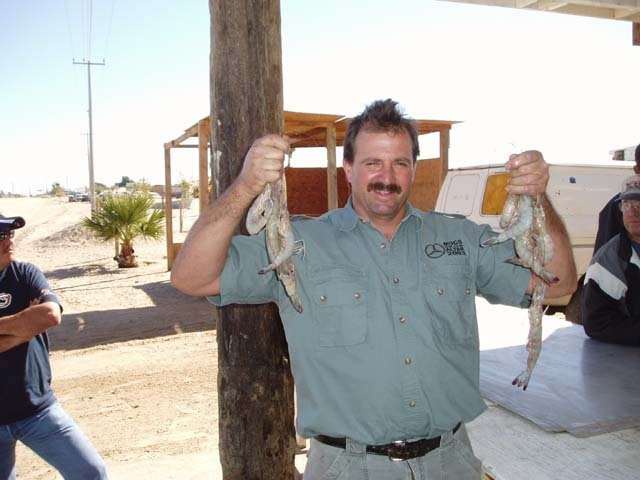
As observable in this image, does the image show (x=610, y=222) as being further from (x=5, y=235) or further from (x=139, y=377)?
(x=139, y=377)

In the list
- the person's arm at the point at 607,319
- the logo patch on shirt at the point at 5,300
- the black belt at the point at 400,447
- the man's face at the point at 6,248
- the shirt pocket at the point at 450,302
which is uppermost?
the man's face at the point at 6,248

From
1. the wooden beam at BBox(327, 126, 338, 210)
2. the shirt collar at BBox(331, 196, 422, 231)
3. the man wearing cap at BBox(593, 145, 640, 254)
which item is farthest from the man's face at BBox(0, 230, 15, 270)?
the wooden beam at BBox(327, 126, 338, 210)

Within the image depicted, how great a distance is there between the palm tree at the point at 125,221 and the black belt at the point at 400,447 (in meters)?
15.4

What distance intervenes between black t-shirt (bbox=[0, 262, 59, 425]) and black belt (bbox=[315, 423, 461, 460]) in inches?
80.8

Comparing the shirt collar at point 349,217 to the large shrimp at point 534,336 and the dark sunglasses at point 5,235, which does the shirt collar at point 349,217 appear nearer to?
the large shrimp at point 534,336

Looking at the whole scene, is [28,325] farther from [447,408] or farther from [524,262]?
[524,262]

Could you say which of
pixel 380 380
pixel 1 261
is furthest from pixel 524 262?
pixel 1 261

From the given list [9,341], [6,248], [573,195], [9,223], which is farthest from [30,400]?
[573,195]

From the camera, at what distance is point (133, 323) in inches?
399

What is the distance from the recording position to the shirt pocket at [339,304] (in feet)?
8.05

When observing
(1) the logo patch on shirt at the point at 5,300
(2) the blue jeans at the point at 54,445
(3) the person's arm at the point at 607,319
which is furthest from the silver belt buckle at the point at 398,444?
(1) the logo patch on shirt at the point at 5,300

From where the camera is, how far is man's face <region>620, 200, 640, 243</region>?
3.85 metres

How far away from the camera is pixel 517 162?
230 centimetres

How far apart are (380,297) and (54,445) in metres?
2.25
